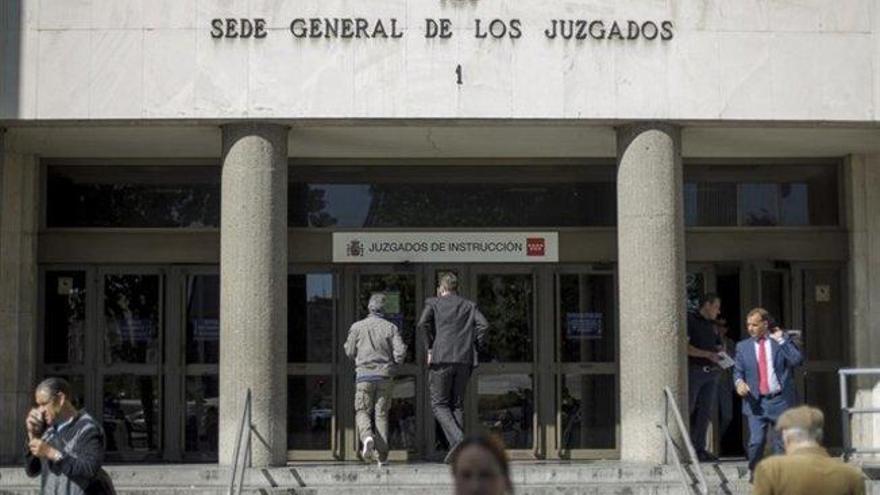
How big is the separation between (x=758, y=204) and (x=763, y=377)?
4.22 metres

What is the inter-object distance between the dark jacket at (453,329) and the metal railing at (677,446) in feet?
6.29

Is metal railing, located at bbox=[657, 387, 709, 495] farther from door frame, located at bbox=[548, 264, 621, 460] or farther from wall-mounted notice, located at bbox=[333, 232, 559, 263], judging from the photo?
wall-mounted notice, located at bbox=[333, 232, 559, 263]

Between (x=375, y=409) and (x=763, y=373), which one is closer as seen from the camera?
A: (x=763, y=373)

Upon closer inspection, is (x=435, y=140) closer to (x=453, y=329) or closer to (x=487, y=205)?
(x=487, y=205)

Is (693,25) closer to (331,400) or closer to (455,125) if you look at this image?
(455,125)

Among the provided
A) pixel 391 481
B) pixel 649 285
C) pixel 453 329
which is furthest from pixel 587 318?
pixel 391 481

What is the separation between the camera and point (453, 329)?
45.4ft

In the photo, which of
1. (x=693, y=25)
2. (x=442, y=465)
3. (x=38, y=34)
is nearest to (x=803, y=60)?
(x=693, y=25)

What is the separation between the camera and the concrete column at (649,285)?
Answer: 14.2 metres

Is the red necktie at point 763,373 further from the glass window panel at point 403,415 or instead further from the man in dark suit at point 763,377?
the glass window panel at point 403,415

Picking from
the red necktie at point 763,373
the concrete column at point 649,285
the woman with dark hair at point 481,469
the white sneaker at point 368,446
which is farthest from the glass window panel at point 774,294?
the woman with dark hair at point 481,469

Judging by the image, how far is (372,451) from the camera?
14.3 m

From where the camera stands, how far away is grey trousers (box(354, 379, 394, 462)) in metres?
14.5

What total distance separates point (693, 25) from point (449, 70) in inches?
98.0
